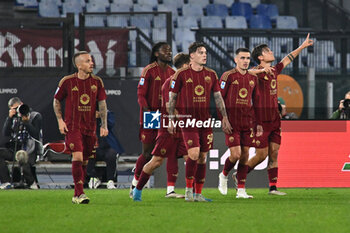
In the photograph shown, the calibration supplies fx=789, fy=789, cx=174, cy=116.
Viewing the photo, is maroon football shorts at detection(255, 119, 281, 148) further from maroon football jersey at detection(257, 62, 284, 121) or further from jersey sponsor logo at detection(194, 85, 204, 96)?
jersey sponsor logo at detection(194, 85, 204, 96)

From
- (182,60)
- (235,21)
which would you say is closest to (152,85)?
(182,60)

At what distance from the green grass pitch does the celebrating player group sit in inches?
17.4

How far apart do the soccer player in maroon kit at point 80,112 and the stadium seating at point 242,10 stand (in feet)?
52.9

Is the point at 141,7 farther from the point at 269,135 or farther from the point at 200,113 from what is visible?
the point at 200,113

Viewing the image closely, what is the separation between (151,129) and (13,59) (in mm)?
5337

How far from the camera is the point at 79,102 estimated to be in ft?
32.4

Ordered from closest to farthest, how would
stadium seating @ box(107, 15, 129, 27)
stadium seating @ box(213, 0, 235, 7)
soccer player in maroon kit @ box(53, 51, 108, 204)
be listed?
soccer player in maroon kit @ box(53, 51, 108, 204), stadium seating @ box(107, 15, 129, 27), stadium seating @ box(213, 0, 235, 7)


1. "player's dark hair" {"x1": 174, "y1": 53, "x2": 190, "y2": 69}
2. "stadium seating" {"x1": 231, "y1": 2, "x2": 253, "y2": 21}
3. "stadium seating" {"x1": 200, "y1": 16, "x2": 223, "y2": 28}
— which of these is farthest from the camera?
"stadium seating" {"x1": 231, "y1": 2, "x2": 253, "y2": 21}

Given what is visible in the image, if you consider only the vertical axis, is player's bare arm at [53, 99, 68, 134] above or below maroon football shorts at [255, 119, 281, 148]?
above

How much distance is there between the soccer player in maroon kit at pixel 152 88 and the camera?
1106cm

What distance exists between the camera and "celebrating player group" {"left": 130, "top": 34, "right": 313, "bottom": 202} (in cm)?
994

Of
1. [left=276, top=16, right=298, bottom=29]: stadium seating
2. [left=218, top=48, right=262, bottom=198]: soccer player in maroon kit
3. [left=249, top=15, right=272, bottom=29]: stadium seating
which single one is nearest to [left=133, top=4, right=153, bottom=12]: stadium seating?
[left=249, top=15, right=272, bottom=29]: stadium seating

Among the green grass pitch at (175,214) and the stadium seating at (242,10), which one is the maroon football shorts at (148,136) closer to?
the green grass pitch at (175,214)

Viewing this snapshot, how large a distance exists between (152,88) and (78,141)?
1.76 metres
